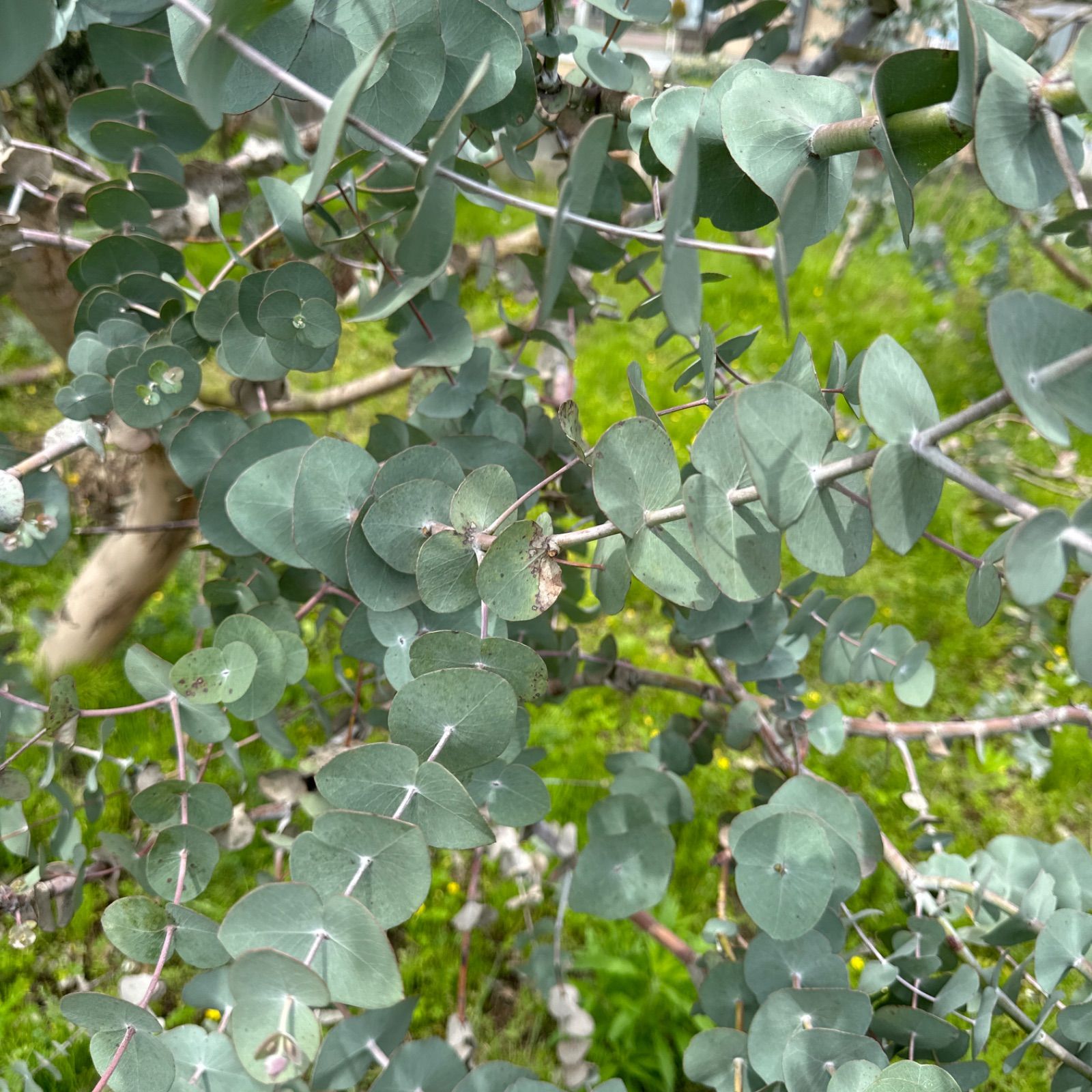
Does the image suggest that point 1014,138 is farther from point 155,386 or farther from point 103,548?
point 103,548

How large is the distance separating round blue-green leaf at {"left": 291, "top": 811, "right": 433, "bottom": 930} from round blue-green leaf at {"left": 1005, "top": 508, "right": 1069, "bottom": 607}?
26 centimetres

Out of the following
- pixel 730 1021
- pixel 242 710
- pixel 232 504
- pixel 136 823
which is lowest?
pixel 136 823

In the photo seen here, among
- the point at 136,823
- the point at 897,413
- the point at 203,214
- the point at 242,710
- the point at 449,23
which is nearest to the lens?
the point at 897,413

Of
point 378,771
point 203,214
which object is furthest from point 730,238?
point 378,771

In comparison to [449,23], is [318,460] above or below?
below

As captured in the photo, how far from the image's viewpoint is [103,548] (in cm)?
133

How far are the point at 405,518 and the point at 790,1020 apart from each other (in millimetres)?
394

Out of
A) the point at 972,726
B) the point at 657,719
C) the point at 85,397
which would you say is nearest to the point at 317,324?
the point at 85,397

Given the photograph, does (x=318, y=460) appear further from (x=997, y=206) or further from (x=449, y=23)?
(x=997, y=206)

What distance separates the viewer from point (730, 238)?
181cm

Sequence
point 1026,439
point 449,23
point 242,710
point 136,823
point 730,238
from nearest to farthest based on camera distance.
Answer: point 449,23 < point 242,710 < point 136,823 < point 730,238 < point 1026,439

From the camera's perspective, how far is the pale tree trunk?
979 mm

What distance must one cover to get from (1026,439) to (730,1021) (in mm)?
2137

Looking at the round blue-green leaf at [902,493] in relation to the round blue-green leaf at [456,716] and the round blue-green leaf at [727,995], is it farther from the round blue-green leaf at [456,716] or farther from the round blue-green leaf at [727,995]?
the round blue-green leaf at [727,995]
